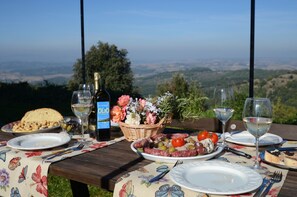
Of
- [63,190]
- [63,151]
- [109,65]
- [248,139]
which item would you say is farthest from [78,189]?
[109,65]

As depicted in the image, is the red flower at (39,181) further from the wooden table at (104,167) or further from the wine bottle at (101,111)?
the wine bottle at (101,111)

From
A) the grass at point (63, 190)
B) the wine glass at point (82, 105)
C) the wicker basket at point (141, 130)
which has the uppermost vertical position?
the wine glass at point (82, 105)

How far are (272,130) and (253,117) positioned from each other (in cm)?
84

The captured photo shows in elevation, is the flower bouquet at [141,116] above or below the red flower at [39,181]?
above

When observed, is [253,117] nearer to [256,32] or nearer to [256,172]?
[256,172]

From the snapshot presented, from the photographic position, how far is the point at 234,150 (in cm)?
136

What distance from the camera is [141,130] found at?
154 centimetres

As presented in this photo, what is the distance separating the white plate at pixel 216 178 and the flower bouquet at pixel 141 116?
0.44 m

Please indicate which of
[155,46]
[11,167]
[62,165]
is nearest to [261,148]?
[62,165]

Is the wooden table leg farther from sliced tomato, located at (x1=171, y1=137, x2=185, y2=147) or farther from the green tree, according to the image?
the green tree

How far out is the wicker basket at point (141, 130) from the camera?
60.1 inches

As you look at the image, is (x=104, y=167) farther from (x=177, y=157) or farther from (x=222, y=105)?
(x=222, y=105)

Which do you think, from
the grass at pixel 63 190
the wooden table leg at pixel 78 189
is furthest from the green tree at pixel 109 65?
the wooden table leg at pixel 78 189

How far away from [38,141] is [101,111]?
1.12 ft
